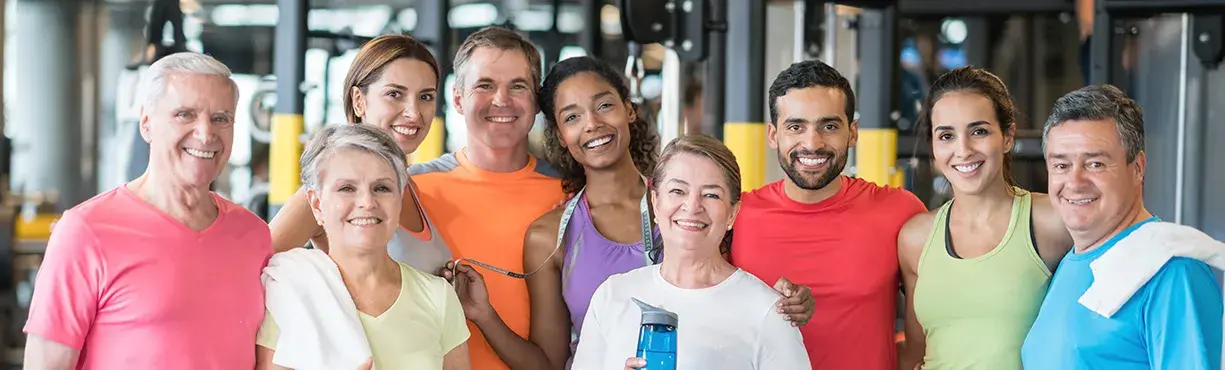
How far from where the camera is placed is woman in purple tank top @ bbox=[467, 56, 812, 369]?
2643 millimetres

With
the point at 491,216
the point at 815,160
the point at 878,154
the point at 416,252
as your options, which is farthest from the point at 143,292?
the point at 878,154

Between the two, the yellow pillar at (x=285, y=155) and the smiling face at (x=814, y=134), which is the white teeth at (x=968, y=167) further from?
the yellow pillar at (x=285, y=155)

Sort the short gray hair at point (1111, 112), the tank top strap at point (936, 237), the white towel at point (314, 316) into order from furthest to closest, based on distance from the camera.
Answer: the tank top strap at point (936, 237) → the short gray hair at point (1111, 112) → the white towel at point (314, 316)

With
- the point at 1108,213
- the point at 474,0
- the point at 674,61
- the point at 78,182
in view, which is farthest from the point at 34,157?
the point at 1108,213

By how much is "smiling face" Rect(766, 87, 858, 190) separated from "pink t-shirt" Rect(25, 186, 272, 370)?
43.4 inches

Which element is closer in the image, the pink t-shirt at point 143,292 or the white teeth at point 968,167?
the pink t-shirt at point 143,292

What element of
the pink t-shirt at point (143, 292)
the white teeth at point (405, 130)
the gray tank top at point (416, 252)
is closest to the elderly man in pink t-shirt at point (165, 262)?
the pink t-shirt at point (143, 292)

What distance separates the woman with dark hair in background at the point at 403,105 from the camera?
258 cm

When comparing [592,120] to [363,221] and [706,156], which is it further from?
[363,221]

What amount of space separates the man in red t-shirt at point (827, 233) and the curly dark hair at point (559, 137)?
336 millimetres

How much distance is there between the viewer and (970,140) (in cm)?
251

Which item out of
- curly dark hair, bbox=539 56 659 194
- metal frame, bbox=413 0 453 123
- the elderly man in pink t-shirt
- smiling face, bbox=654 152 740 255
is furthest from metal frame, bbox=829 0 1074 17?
the elderly man in pink t-shirt

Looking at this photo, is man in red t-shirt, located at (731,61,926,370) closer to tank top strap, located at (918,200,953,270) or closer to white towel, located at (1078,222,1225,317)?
tank top strap, located at (918,200,953,270)

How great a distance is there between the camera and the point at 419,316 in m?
2.23
